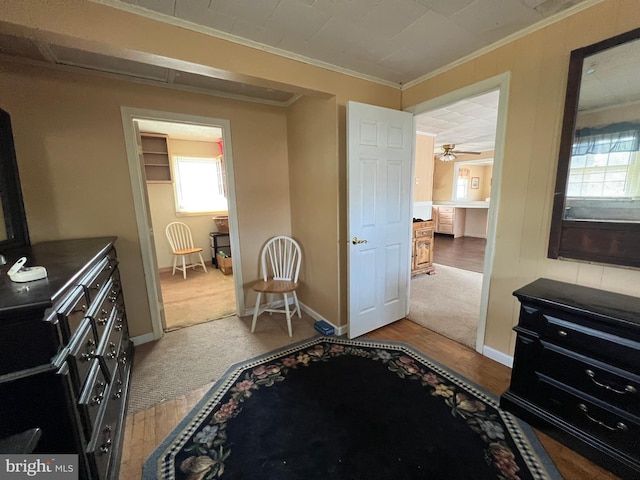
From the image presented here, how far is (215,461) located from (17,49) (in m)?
2.91

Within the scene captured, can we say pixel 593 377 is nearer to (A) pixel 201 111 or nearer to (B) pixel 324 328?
(B) pixel 324 328

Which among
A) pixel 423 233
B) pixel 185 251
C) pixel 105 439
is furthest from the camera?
pixel 185 251

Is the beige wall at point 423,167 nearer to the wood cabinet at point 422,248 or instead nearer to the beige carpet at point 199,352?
the wood cabinet at point 422,248

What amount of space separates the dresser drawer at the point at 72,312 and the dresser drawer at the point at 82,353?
30 mm

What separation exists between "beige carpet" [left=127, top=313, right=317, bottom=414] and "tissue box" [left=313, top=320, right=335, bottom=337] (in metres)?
0.07

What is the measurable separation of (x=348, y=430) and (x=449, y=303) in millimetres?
2335

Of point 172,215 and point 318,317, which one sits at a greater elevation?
point 172,215

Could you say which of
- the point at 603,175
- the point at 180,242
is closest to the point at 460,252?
the point at 603,175

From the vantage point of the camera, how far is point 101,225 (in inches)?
88.9

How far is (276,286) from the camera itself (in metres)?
2.73

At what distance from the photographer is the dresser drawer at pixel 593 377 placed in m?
1.24

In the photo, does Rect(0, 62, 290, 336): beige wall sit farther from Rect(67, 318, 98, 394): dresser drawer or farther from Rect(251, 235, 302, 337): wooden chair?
Rect(67, 318, 98, 394): dresser drawer

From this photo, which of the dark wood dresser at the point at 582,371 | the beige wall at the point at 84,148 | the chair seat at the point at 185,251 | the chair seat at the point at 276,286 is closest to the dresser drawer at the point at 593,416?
the dark wood dresser at the point at 582,371

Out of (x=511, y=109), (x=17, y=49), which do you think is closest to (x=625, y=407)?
(x=511, y=109)
